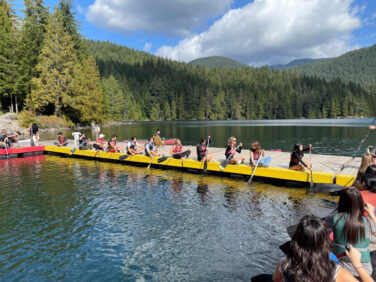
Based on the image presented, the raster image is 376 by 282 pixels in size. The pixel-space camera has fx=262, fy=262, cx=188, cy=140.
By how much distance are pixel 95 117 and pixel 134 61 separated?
141 meters

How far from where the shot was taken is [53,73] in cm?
5003

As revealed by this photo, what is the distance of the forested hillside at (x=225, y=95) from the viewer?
142 m

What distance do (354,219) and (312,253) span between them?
1400 mm

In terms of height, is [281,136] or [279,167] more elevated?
[281,136]

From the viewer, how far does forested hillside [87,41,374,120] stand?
142 metres

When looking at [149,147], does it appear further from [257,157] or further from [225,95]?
[225,95]

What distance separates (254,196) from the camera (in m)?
11.4

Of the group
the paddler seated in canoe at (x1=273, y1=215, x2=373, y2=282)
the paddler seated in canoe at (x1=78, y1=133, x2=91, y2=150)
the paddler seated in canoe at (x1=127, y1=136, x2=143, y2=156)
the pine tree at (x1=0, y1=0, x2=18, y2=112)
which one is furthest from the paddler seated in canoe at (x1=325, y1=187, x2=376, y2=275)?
the pine tree at (x1=0, y1=0, x2=18, y2=112)

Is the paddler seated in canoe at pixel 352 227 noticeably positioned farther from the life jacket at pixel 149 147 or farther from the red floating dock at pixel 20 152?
the red floating dock at pixel 20 152

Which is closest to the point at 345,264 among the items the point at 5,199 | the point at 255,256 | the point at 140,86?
the point at 255,256

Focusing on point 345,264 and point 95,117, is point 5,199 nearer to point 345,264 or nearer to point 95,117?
point 345,264

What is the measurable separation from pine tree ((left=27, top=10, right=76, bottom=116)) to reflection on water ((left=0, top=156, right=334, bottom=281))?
4117 centimetres

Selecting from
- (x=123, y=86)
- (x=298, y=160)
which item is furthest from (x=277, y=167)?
(x=123, y=86)

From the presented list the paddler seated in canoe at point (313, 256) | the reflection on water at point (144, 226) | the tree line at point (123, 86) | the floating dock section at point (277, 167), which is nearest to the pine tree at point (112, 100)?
the tree line at point (123, 86)
